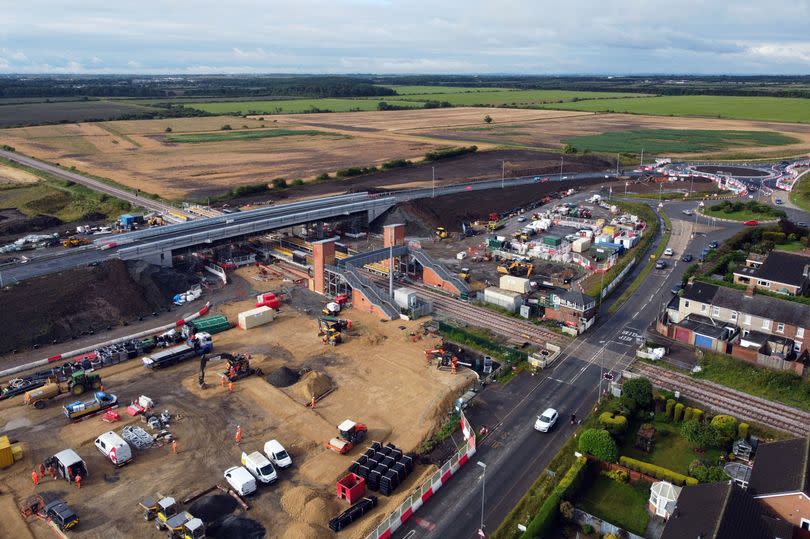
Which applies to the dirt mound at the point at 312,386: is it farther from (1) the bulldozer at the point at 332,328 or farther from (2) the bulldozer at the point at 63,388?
(2) the bulldozer at the point at 63,388

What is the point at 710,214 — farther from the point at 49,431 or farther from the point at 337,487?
the point at 49,431

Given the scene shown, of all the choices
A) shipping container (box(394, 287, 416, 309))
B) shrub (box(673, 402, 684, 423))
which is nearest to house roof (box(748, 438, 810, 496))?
shrub (box(673, 402, 684, 423))

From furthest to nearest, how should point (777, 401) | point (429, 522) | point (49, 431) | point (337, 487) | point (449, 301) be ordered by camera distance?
point (449, 301) → point (777, 401) → point (49, 431) → point (337, 487) → point (429, 522)

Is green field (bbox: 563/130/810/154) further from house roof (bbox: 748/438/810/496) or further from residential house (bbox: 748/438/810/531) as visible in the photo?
residential house (bbox: 748/438/810/531)

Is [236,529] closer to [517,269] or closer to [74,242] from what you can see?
[517,269]

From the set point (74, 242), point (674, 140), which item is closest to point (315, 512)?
point (74, 242)

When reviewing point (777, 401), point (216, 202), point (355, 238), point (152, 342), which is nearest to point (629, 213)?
point (355, 238)
